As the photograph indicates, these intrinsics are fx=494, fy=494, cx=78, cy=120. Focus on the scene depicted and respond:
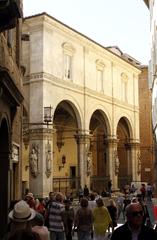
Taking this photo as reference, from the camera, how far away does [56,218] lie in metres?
10.4

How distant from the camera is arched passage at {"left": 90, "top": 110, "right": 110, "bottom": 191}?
3588 centimetres

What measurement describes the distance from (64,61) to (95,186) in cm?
1129

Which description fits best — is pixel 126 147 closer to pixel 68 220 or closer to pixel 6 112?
pixel 6 112

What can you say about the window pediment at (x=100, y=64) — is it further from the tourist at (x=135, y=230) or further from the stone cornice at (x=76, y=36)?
the tourist at (x=135, y=230)

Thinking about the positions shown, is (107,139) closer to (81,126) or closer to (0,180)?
(81,126)

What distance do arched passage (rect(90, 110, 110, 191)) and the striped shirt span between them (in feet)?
81.5

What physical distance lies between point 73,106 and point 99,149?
12.3 meters

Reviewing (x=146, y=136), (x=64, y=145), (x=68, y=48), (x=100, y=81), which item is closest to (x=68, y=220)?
(x=68, y=48)

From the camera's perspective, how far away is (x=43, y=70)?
1080 inches

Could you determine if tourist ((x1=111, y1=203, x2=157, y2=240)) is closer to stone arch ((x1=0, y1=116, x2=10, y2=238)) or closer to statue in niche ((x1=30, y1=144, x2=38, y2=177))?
stone arch ((x1=0, y1=116, x2=10, y2=238))

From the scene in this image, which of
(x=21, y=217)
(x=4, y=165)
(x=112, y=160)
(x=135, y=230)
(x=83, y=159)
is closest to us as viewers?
(x=135, y=230)

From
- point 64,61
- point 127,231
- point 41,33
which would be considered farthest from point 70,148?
point 127,231

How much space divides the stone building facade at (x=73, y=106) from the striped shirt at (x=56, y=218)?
15.3 meters

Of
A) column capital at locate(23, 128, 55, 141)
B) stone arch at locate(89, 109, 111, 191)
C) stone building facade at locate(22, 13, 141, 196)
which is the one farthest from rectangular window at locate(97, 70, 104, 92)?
column capital at locate(23, 128, 55, 141)
